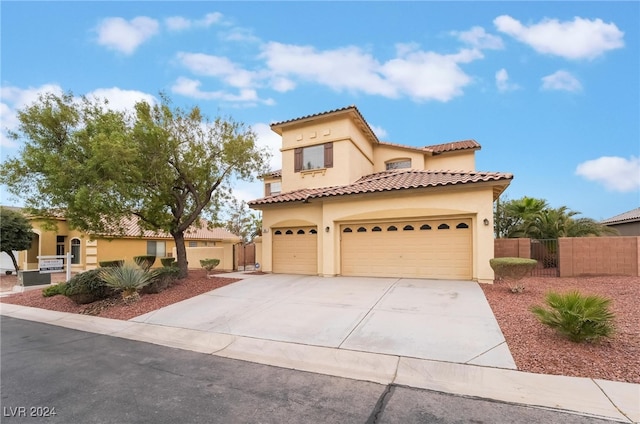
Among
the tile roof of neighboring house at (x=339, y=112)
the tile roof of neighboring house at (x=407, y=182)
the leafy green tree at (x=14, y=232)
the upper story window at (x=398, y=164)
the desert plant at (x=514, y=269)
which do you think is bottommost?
the desert plant at (x=514, y=269)

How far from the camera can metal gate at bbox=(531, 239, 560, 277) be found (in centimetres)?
1388

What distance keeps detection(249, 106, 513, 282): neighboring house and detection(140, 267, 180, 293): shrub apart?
4.71m

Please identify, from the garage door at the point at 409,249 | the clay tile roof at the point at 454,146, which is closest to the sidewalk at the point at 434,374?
the garage door at the point at 409,249

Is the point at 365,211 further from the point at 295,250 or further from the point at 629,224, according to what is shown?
the point at 629,224

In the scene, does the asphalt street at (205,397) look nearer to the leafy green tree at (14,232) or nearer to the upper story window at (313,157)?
the upper story window at (313,157)

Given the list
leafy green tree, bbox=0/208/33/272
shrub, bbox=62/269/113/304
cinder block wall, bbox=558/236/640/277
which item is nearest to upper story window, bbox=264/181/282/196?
shrub, bbox=62/269/113/304

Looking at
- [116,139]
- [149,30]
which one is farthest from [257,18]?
[116,139]

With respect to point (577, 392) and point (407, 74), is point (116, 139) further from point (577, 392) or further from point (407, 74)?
point (577, 392)

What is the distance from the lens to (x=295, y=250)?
16281 mm

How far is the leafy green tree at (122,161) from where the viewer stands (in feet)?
38.2

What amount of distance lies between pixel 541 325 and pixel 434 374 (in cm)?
322

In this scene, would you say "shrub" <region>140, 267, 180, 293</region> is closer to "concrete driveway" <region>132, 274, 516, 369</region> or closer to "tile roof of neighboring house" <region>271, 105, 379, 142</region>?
"concrete driveway" <region>132, 274, 516, 369</region>

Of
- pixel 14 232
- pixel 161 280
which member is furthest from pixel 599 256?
pixel 14 232

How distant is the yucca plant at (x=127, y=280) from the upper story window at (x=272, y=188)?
16.4 meters
